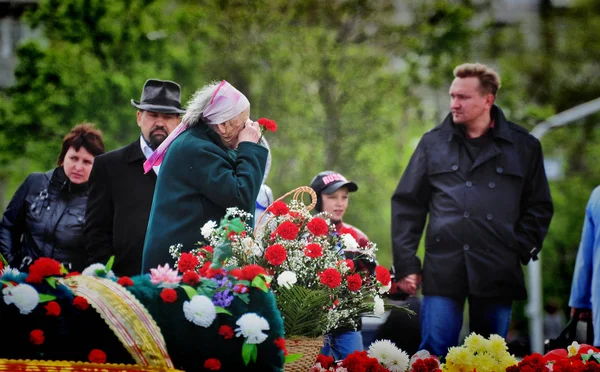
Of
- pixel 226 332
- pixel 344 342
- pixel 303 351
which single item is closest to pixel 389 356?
pixel 303 351

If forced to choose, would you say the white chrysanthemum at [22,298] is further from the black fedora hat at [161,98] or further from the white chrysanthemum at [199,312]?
the black fedora hat at [161,98]

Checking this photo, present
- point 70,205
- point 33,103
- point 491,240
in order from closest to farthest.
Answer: point 491,240 < point 70,205 < point 33,103

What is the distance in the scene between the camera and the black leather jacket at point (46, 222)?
698cm

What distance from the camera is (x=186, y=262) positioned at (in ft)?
14.6

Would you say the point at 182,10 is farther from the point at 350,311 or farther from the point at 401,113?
the point at 350,311

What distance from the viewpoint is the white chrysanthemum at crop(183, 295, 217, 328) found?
3.76 meters

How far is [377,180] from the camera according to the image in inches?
805

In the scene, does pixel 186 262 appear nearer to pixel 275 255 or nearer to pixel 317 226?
pixel 275 255

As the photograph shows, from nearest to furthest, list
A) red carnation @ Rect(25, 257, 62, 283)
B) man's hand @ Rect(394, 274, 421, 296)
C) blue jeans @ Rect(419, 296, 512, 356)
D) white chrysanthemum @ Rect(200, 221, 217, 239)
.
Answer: red carnation @ Rect(25, 257, 62, 283), white chrysanthemum @ Rect(200, 221, 217, 239), blue jeans @ Rect(419, 296, 512, 356), man's hand @ Rect(394, 274, 421, 296)

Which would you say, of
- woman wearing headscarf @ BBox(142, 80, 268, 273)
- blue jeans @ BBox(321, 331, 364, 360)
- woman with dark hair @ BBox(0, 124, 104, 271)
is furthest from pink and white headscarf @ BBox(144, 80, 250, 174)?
woman with dark hair @ BBox(0, 124, 104, 271)

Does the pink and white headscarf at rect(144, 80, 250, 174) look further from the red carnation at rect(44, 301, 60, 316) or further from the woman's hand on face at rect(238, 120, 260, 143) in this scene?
the red carnation at rect(44, 301, 60, 316)

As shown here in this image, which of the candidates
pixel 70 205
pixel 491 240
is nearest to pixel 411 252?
pixel 491 240

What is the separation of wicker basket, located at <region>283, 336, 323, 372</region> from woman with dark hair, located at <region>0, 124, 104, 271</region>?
2.74m

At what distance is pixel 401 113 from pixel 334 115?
156 centimetres
